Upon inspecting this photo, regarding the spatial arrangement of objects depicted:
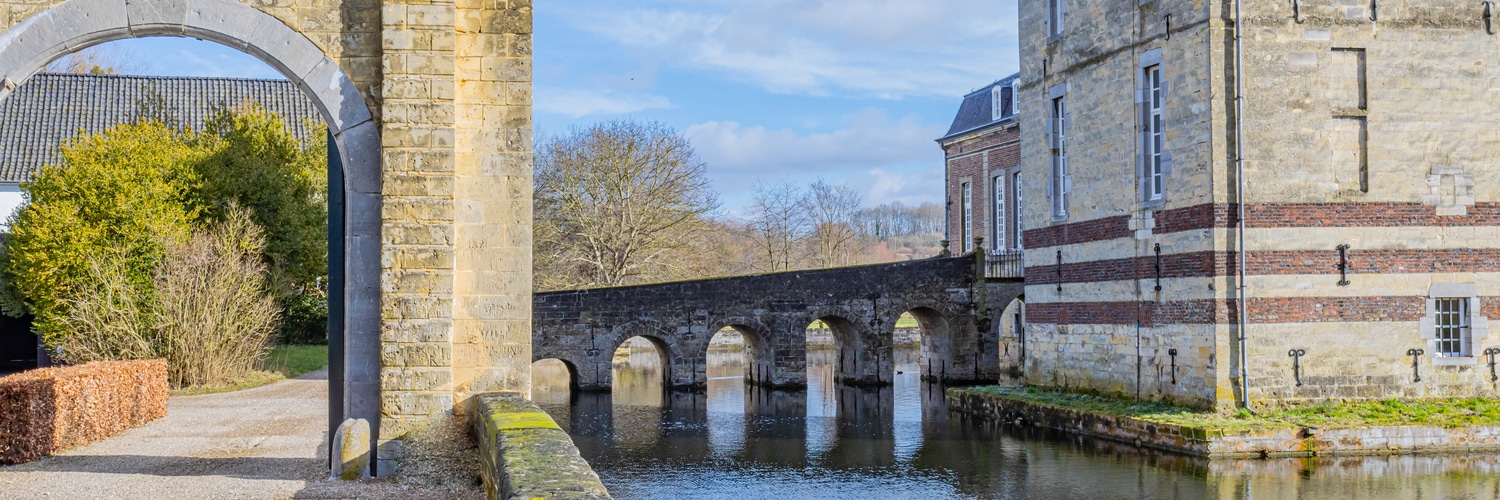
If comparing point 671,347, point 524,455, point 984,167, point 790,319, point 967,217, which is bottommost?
point 671,347

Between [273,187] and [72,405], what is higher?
[273,187]

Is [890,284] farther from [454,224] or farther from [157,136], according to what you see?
[454,224]

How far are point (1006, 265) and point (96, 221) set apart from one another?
17.3 meters

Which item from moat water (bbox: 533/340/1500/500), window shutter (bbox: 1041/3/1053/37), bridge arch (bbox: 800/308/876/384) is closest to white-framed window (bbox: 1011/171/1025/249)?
bridge arch (bbox: 800/308/876/384)

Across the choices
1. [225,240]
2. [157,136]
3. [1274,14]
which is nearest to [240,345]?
[225,240]

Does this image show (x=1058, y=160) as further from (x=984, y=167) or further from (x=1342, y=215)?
(x=984, y=167)

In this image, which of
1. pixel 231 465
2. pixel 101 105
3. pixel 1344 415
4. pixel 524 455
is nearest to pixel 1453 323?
pixel 1344 415

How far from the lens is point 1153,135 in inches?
604

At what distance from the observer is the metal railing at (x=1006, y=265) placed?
2622 centimetres

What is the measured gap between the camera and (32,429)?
33.7 feet

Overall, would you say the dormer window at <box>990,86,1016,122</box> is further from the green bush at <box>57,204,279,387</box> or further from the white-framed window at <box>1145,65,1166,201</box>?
the green bush at <box>57,204,279,387</box>

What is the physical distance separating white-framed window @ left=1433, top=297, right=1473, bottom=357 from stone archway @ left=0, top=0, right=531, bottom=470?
458 inches

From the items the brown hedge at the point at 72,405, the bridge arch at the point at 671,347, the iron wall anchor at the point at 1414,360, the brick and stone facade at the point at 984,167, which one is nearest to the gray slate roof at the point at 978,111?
the brick and stone facade at the point at 984,167

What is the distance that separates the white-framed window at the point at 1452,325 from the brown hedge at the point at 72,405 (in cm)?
1467
